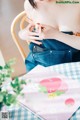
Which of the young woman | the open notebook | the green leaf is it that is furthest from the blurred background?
the green leaf

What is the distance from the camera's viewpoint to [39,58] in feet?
3.78

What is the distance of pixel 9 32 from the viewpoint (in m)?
2.31

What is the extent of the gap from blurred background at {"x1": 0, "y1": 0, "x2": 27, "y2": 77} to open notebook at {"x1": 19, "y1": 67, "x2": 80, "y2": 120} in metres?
0.99

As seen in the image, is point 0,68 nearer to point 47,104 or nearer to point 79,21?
point 47,104

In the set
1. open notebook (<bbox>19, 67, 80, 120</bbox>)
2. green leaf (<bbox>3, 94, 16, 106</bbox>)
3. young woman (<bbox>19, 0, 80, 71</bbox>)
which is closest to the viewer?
green leaf (<bbox>3, 94, 16, 106</bbox>)

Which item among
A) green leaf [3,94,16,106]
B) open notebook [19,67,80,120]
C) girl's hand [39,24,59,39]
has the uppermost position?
girl's hand [39,24,59,39]

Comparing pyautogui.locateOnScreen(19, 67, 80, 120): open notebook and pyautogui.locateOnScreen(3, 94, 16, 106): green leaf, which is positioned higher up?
pyautogui.locateOnScreen(3, 94, 16, 106): green leaf

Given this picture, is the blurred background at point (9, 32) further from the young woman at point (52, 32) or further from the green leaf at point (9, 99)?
the green leaf at point (9, 99)

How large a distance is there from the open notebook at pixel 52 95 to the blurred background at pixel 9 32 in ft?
3.26

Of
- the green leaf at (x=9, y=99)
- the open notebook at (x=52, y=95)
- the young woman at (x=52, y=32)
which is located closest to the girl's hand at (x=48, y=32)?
the young woman at (x=52, y=32)

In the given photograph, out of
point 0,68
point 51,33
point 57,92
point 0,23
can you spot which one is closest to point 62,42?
point 51,33

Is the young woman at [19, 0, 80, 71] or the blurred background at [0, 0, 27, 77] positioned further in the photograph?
the blurred background at [0, 0, 27, 77]

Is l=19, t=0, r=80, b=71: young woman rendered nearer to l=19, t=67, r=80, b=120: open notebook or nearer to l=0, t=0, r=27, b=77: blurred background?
l=19, t=67, r=80, b=120: open notebook

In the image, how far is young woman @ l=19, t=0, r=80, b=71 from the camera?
0.93m
